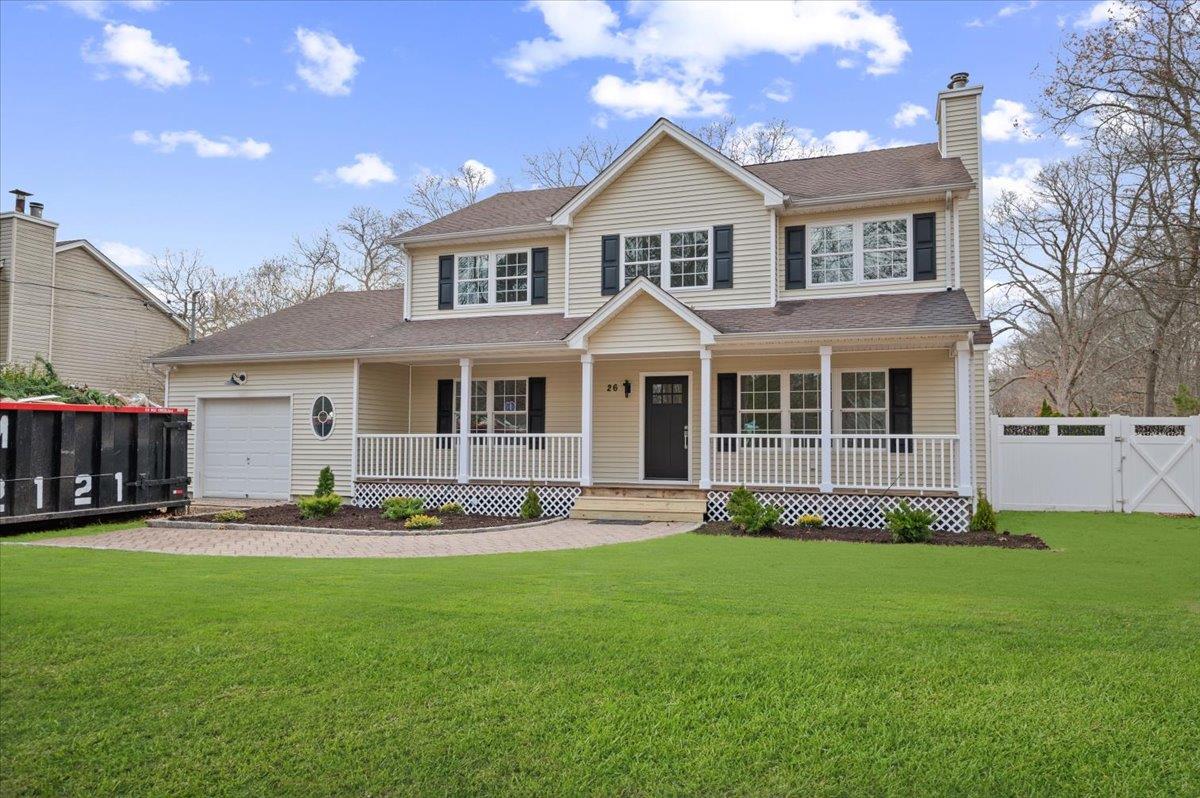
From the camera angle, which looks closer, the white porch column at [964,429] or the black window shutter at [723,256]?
the white porch column at [964,429]

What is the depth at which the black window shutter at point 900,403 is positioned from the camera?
14.6m

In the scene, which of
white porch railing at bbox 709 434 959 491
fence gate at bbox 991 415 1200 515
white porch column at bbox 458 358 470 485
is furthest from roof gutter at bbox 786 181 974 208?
white porch column at bbox 458 358 470 485

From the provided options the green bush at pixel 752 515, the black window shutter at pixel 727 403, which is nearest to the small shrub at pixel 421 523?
the green bush at pixel 752 515

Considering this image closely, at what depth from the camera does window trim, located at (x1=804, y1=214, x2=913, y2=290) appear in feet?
49.6

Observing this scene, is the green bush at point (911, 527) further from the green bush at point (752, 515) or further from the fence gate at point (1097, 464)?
the fence gate at point (1097, 464)

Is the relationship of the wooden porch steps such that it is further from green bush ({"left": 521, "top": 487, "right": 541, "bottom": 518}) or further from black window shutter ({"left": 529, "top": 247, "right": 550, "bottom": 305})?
black window shutter ({"left": 529, "top": 247, "right": 550, "bottom": 305})

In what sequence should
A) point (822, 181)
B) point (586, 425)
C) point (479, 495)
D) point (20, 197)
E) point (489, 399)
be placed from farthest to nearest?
point (20, 197)
point (489, 399)
point (822, 181)
point (479, 495)
point (586, 425)

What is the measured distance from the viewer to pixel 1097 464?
1524 cm

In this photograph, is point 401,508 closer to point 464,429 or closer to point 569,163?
point 464,429

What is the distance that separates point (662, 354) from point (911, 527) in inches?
219

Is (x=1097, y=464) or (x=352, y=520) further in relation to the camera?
(x=1097, y=464)

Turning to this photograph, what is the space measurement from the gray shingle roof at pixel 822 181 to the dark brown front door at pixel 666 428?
441cm

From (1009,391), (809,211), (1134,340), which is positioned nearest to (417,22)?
(809,211)

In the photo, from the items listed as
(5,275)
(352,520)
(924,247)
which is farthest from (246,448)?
(924,247)
